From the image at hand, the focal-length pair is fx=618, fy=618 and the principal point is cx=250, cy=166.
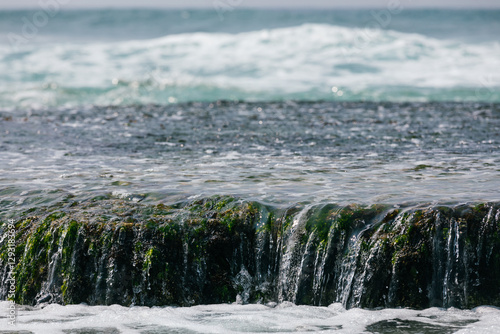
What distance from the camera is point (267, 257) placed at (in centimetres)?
474

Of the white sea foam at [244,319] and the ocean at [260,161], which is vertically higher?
the ocean at [260,161]

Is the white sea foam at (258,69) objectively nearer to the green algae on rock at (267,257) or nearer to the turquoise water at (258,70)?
the turquoise water at (258,70)

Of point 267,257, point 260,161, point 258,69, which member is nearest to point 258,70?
point 258,69

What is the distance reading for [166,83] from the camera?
17.9 meters

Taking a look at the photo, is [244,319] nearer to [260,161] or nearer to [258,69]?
[260,161]

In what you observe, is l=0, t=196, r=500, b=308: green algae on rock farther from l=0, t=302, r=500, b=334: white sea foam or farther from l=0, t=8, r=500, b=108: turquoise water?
l=0, t=8, r=500, b=108: turquoise water

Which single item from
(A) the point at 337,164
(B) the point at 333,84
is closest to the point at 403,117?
(A) the point at 337,164

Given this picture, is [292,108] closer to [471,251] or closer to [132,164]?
[132,164]

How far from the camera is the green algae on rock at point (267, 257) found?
441 centimetres

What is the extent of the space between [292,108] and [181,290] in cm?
722

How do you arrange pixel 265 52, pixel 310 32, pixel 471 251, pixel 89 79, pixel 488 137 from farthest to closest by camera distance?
pixel 310 32 < pixel 265 52 < pixel 89 79 < pixel 488 137 < pixel 471 251

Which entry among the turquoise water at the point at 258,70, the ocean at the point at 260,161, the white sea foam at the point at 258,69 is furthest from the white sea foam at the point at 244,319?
the white sea foam at the point at 258,69

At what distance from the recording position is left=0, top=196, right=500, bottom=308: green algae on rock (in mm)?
4414

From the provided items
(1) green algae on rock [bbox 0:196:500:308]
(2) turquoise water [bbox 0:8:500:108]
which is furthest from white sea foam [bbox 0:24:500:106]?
(1) green algae on rock [bbox 0:196:500:308]
